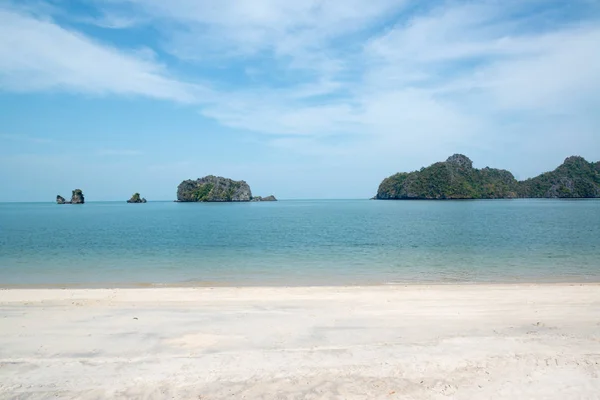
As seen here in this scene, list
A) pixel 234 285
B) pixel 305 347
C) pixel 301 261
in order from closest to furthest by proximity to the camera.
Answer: pixel 305 347
pixel 234 285
pixel 301 261

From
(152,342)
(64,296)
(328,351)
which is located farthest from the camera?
(64,296)

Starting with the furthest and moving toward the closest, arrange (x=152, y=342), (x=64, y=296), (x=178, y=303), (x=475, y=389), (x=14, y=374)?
(x=64, y=296) → (x=178, y=303) → (x=152, y=342) → (x=14, y=374) → (x=475, y=389)

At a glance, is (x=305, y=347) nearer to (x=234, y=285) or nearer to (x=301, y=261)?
(x=234, y=285)

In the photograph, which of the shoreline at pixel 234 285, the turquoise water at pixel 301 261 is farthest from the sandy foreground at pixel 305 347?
the turquoise water at pixel 301 261

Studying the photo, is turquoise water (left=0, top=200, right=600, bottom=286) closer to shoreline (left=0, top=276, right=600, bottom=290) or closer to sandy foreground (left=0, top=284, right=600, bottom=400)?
shoreline (left=0, top=276, right=600, bottom=290)

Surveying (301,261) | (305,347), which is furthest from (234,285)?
(305,347)

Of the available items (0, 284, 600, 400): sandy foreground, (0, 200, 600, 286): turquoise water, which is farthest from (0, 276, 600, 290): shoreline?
(0, 284, 600, 400): sandy foreground

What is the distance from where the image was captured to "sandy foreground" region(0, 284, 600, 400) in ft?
21.0

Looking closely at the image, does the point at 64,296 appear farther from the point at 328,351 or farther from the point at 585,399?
the point at 585,399

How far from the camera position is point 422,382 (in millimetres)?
6562

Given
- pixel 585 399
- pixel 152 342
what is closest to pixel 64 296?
pixel 152 342

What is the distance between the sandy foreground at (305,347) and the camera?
252 inches

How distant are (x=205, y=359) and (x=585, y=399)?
20.6 feet

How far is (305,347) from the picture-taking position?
834 centimetres
